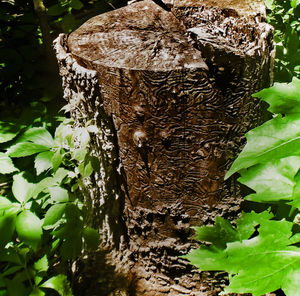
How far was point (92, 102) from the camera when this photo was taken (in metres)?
1.66

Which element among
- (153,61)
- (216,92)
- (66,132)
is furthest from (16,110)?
(216,92)

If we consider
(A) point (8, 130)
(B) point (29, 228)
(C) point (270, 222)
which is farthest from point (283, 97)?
(A) point (8, 130)

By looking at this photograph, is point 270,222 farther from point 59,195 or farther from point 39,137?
point 39,137

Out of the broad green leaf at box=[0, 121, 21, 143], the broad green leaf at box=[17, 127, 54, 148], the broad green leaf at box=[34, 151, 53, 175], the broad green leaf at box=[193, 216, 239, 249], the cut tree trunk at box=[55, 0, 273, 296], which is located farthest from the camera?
the broad green leaf at box=[0, 121, 21, 143]

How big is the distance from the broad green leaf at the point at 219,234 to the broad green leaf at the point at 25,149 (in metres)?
1.00

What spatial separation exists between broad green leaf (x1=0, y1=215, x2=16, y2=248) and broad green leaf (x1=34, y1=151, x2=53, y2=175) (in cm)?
30

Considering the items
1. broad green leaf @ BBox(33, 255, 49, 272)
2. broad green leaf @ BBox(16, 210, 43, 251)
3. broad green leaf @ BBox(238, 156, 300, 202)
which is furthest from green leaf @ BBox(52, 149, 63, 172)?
broad green leaf @ BBox(238, 156, 300, 202)

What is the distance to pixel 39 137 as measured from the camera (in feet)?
6.60

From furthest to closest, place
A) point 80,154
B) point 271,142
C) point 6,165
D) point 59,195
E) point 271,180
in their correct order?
1. point 6,165
2. point 59,195
3. point 80,154
4. point 271,180
5. point 271,142

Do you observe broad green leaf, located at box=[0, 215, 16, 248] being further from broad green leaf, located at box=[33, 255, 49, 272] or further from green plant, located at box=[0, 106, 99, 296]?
broad green leaf, located at box=[33, 255, 49, 272]

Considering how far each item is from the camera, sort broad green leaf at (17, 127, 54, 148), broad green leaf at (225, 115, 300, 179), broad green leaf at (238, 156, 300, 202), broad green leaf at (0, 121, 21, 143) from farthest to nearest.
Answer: broad green leaf at (0, 121, 21, 143) < broad green leaf at (17, 127, 54, 148) < broad green leaf at (238, 156, 300, 202) < broad green leaf at (225, 115, 300, 179)

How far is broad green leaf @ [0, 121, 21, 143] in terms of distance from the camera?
212 cm

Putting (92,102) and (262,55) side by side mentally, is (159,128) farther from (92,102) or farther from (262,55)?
(262,55)

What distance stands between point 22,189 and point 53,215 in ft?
1.07
